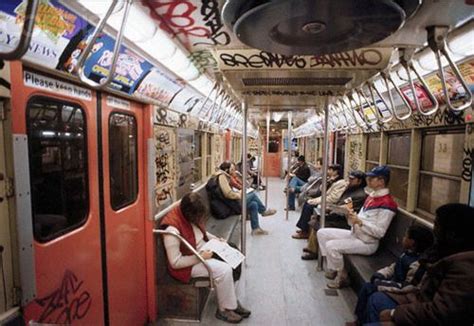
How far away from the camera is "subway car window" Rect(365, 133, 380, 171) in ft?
17.1

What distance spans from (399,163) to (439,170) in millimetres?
1072

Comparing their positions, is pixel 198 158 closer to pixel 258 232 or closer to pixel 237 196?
pixel 237 196

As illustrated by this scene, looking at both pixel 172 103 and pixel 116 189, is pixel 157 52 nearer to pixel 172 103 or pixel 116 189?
pixel 116 189

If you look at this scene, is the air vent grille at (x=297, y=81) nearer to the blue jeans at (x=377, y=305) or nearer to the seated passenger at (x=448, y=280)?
the seated passenger at (x=448, y=280)

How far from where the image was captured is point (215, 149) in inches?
268

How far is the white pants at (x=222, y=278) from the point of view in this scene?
9.56 feet

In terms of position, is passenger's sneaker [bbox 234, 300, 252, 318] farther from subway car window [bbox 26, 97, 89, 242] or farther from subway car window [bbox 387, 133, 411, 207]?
subway car window [bbox 387, 133, 411, 207]

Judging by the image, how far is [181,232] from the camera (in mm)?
2949

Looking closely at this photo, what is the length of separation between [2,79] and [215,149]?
5.58 meters

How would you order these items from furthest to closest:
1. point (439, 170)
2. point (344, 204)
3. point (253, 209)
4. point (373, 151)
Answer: point (253, 209), point (373, 151), point (344, 204), point (439, 170)

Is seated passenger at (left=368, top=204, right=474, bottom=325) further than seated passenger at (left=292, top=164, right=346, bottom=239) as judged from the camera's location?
No

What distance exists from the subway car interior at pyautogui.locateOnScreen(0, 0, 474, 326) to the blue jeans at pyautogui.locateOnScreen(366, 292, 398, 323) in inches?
1.4

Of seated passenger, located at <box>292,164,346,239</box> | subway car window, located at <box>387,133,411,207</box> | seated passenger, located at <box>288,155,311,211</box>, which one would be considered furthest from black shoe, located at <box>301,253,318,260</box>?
seated passenger, located at <box>288,155,311,211</box>

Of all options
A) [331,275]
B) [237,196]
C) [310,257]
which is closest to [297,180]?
[237,196]
